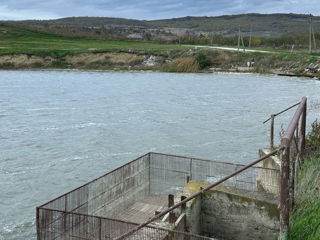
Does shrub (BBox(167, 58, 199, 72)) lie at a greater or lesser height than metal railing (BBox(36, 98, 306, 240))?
greater

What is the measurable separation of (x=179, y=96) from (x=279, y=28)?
165634 millimetres

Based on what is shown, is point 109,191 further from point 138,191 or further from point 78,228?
point 78,228

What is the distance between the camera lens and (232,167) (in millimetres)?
12648

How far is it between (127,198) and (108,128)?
1396 cm

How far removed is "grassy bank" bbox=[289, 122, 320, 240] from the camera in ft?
22.9

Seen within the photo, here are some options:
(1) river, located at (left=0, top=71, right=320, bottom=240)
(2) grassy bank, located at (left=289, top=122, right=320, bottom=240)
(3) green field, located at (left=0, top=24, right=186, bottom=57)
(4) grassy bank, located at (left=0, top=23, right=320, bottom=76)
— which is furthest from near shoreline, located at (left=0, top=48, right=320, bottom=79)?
(2) grassy bank, located at (left=289, top=122, right=320, bottom=240)

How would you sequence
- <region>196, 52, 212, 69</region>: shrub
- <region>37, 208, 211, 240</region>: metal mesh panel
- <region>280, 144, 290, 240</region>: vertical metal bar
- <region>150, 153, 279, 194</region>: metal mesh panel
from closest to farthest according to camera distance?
1. <region>280, 144, 290, 240</region>: vertical metal bar
2. <region>37, 208, 211, 240</region>: metal mesh panel
3. <region>150, 153, 279, 194</region>: metal mesh panel
4. <region>196, 52, 212, 69</region>: shrub

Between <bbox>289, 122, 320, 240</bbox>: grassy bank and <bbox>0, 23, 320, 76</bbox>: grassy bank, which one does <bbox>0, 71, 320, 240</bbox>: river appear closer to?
<bbox>289, 122, 320, 240</bbox>: grassy bank

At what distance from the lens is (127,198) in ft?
36.4

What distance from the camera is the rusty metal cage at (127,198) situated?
812 cm

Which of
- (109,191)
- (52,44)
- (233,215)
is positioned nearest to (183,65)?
(52,44)

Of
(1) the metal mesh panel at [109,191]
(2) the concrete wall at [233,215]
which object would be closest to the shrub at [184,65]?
(1) the metal mesh panel at [109,191]

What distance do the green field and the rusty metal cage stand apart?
60423mm

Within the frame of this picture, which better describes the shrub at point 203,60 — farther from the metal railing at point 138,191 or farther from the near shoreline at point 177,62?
the metal railing at point 138,191
